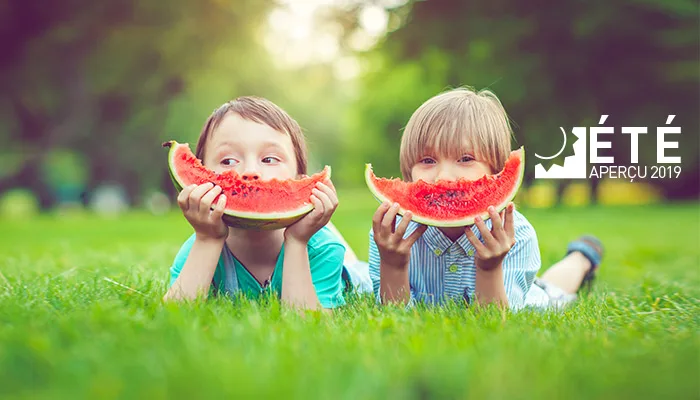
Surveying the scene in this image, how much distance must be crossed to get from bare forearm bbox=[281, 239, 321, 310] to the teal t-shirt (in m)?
0.21

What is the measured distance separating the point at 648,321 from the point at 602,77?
14298mm

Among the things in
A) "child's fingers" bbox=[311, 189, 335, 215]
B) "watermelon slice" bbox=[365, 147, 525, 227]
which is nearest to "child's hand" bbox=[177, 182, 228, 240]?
"child's fingers" bbox=[311, 189, 335, 215]

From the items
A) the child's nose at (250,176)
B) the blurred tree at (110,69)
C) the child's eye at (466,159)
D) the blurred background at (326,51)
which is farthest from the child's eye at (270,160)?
the blurred tree at (110,69)

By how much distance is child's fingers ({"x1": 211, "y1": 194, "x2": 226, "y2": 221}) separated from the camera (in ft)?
9.58

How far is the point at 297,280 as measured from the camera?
10.0 ft

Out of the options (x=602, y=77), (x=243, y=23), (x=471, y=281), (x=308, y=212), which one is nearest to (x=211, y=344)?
(x=308, y=212)

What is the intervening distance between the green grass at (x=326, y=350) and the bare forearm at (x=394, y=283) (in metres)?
0.19

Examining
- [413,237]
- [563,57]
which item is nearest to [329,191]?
[413,237]

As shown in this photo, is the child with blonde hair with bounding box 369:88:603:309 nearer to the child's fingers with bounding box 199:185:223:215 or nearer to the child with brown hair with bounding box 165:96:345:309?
the child with brown hair with bounding box 165:96:345:309

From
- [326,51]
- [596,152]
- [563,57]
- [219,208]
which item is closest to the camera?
[219,208]

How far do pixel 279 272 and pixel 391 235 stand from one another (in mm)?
679

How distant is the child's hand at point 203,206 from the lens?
9.64 feet

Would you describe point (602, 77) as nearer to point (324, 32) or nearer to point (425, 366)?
point (324, 32)

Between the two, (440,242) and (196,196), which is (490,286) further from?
(196,196)
